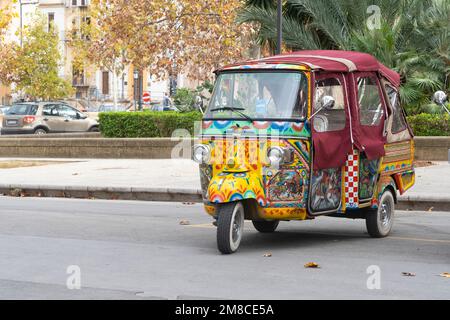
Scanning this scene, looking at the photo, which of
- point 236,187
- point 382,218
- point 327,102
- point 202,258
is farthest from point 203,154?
point 382,218

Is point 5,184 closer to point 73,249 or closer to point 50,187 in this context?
point 50,187

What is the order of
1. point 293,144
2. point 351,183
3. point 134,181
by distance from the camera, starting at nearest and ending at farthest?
1. point 293,144
2. point 351,183
3. point 134,181

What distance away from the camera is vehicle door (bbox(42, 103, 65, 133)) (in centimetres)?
4006

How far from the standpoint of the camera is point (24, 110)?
40.0m

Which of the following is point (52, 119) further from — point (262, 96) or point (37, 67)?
point (262, 96)

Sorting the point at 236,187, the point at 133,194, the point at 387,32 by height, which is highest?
the point at 387,32

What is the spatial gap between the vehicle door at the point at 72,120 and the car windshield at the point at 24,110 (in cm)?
114

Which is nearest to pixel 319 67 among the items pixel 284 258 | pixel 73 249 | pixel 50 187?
pixel 284 258

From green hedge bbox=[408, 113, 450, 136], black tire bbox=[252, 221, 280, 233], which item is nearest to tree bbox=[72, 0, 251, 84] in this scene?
green hedge bbox=[408, 113, 450, 136]

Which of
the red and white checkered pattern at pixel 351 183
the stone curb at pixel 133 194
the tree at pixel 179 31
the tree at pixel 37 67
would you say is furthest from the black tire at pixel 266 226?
the tree at pixel 37 67

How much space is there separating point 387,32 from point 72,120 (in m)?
18.0

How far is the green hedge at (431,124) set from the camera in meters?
25.7

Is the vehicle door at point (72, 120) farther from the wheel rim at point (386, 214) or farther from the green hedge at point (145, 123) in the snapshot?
the wheel rim at point (386, 214)

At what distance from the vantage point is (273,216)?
11.6 meters
